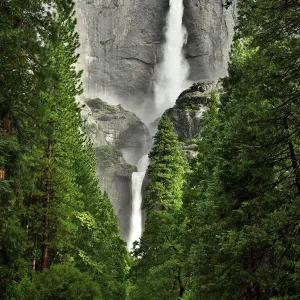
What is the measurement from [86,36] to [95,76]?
10597 millimetres

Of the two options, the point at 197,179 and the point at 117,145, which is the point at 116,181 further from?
the point at 197,179

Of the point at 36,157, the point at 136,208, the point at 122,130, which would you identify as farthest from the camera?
the point at 122,130

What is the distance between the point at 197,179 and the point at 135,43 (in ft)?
297

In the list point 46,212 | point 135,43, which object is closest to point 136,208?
point 135,43

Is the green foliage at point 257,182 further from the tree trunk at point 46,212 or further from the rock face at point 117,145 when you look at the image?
the rock face at point 117,145

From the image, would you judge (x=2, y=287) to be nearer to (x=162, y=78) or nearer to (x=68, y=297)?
(x=68, y=297)

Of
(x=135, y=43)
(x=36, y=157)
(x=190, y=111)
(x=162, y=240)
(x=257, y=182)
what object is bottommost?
(x=257, y=182)

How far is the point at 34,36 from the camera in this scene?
11086 millimetres

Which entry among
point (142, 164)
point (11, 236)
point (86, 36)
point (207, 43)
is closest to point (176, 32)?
point (207, 43)

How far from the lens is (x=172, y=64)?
10856 centimetres

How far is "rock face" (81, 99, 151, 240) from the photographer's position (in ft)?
228

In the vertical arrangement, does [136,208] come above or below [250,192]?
above

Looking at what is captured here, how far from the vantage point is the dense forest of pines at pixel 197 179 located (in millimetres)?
8992

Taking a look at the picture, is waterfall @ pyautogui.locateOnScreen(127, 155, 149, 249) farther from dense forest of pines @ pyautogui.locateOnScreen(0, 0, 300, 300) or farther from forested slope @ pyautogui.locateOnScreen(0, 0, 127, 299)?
forested slope @ pyautogui.locateOnScreen(0, 0, 127, 299)
